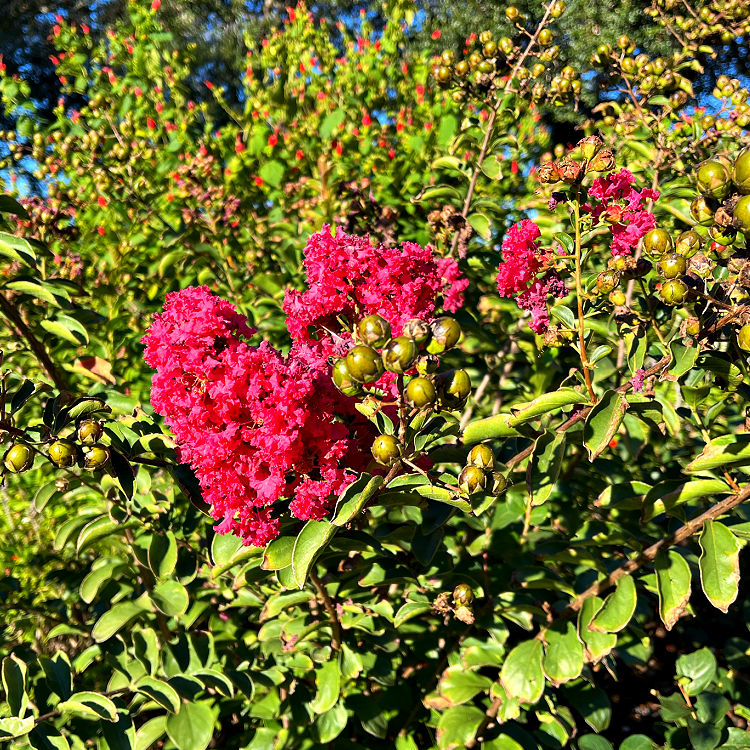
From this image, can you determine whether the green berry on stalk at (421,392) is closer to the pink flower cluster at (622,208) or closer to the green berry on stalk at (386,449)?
the green berry on stalk at (386,449)

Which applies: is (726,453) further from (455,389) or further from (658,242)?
(455,389)

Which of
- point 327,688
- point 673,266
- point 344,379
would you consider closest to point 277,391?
point 344,379

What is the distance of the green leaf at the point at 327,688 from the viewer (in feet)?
4.86

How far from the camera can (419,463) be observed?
108cm

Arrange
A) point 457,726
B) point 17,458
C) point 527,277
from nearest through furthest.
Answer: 1. point 17,458
2. point 527,277
3. point 457,726

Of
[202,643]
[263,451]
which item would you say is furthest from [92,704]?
[263,451]

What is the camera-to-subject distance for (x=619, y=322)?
1.30 metres

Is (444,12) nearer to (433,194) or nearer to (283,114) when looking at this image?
(283,114)

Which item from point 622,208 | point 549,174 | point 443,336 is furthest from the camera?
point 622,208

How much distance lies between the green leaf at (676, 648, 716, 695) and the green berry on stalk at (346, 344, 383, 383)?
1.51 meters

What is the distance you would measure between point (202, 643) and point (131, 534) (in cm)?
35

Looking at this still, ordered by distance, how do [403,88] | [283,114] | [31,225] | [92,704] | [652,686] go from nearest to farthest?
[92,704], [31,225], [652,686], [283,114], [403,88]

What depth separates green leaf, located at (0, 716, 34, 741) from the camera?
1.25 meters

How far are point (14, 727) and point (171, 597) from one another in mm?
396
